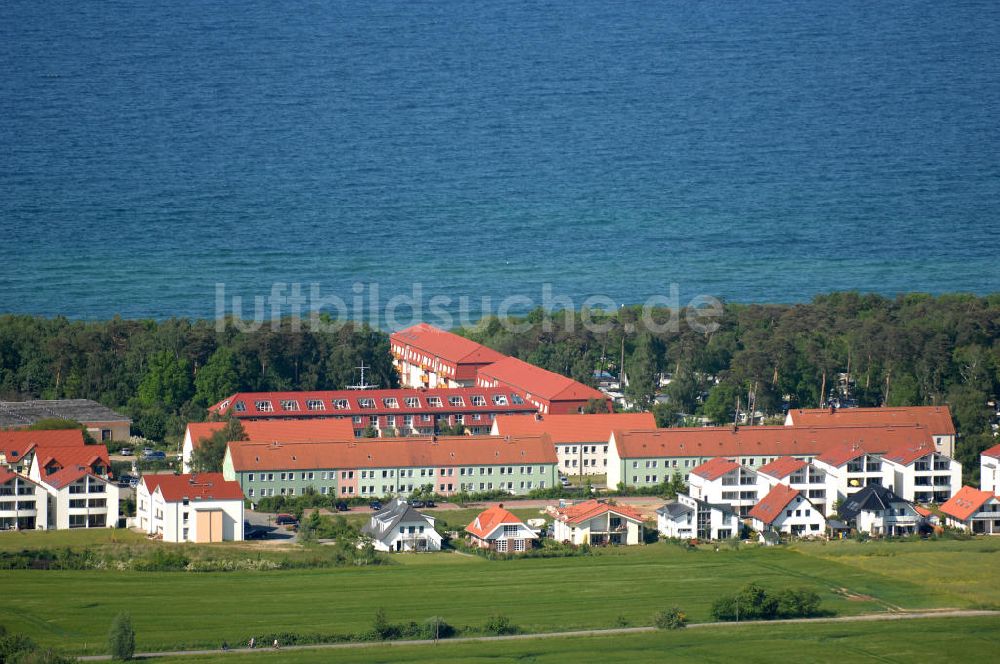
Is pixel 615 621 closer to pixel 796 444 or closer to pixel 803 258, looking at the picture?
pixel 796 444

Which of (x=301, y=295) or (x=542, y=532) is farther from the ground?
(x=301, y=295)

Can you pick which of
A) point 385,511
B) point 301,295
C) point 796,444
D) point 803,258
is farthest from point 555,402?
point 803,258

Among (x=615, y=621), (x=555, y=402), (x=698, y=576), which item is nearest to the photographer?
(x=615, y=621)

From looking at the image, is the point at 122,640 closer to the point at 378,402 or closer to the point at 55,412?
the point at 55,412

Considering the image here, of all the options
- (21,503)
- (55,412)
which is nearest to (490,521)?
(21,503)

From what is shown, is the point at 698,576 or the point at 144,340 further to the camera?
the point at 144,340

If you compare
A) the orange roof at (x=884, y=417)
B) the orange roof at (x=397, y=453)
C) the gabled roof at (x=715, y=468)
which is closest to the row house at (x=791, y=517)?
the gabled roof at (x=715, y=468)
